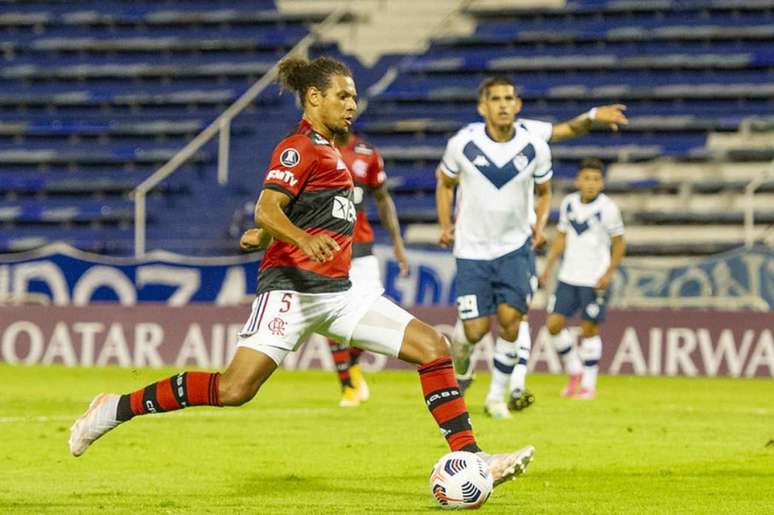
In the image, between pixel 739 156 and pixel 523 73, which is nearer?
pixel 739 156

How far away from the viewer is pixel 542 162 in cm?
1259

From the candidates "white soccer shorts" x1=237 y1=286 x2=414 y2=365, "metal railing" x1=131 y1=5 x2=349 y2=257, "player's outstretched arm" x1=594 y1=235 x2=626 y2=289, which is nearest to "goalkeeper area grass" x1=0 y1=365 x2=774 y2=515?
"white soccer shorts" x1=237 y1=286 x2=414 y2=365

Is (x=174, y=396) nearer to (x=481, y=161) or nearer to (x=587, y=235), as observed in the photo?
(x=481, y=161)

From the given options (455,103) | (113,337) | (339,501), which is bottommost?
(113,337)

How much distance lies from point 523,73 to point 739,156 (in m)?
3.83

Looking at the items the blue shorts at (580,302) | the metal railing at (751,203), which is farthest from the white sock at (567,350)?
the metal railing at (751,203)

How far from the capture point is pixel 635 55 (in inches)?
984

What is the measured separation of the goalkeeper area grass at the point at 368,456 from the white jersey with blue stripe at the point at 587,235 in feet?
4.61

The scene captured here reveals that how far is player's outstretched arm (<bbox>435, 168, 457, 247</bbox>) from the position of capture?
12766 mm

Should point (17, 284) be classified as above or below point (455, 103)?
below

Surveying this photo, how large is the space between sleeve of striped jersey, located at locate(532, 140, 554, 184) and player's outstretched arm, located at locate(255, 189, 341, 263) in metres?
5.10

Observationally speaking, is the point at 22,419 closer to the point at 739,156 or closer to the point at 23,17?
the point at 739,156

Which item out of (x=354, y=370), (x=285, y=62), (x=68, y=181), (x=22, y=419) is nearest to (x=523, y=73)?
(x=68, y=181)

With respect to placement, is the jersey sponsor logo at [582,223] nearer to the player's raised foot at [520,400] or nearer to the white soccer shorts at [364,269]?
the white soccer shorts at [364,269]
